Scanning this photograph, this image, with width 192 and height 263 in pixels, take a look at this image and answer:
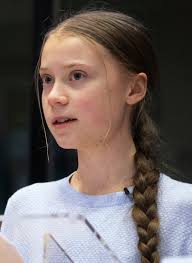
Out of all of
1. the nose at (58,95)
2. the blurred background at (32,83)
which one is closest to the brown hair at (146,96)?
the nose at (58,95)

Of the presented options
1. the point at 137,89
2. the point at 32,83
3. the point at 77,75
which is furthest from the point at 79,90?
the point at 32,83

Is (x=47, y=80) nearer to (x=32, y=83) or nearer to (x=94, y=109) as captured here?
(x=94, y=109)

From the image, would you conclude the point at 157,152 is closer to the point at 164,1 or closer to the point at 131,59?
the point at 131,59

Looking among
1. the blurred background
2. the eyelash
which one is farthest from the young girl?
the blurred background

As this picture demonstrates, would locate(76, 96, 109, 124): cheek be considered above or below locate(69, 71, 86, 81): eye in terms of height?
below

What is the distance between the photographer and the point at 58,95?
0.83 metres

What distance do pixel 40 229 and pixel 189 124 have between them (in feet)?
7.61

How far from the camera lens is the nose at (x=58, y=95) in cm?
83

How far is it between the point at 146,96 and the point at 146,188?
165 millimetres

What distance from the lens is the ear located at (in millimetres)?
929

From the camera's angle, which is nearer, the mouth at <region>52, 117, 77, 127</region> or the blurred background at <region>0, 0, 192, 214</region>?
the mouth at <region>52, 117, 77, 127</region>

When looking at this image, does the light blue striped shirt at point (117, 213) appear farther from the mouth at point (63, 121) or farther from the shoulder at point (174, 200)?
the mouth at point (63, 121)

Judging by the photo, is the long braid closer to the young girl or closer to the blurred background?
the young girl

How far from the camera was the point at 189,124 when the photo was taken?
2869 mm
